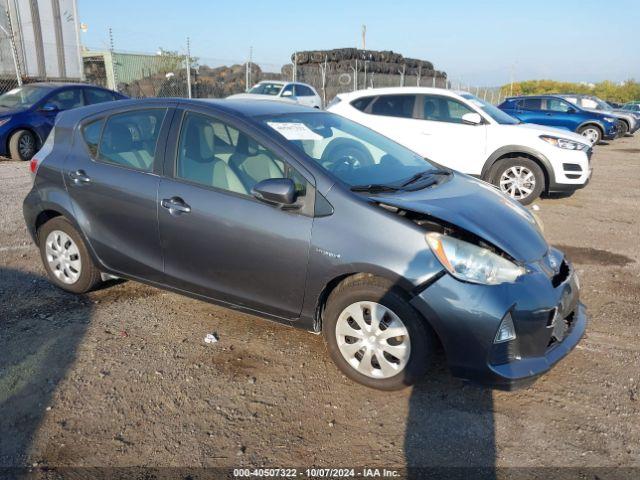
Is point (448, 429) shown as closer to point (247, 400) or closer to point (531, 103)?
point (247, 400)

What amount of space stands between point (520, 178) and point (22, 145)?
944 cm

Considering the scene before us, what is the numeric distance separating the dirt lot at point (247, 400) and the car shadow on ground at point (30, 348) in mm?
10

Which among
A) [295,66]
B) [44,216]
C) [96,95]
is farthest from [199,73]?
[44,216]

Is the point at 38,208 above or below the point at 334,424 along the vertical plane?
above

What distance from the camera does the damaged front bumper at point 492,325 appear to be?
2.91 meters

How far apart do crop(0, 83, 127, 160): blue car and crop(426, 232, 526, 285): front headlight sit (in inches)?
407

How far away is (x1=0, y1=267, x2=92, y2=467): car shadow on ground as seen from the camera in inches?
114

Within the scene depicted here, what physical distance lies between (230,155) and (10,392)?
194 cm

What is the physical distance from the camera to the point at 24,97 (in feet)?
37.3

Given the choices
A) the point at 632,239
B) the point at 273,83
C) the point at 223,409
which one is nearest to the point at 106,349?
the point at 223,409

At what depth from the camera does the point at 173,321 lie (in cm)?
416

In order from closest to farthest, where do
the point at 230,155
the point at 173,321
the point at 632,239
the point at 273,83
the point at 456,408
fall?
1. the point at 456,408
2. the point at 230,155
3. the point at 173,321
4. the point at 632,239
5. the point at 273,83

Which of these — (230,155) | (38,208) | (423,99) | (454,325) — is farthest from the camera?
(423,99)

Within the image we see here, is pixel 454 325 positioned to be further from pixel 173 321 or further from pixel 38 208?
pixel 38 208
